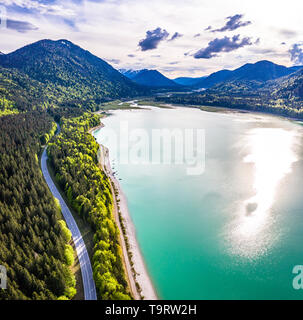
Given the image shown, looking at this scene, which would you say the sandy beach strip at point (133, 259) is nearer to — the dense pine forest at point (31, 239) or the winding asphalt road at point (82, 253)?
the winding asphalt road at point (82, 253)

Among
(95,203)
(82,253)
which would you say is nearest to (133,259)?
Answer: (82,253)

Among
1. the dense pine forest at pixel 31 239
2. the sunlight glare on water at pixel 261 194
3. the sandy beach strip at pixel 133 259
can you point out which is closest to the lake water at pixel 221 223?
the sunlight glare on water at pixel 261 194

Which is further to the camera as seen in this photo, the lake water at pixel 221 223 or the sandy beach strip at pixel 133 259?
the lake water at pixel 221 223

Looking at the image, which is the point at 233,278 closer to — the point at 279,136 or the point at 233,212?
the point at 233,212

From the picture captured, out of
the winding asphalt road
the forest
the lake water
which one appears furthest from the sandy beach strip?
the winding asphalt road

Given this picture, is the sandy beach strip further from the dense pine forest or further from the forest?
the dense pine forest
